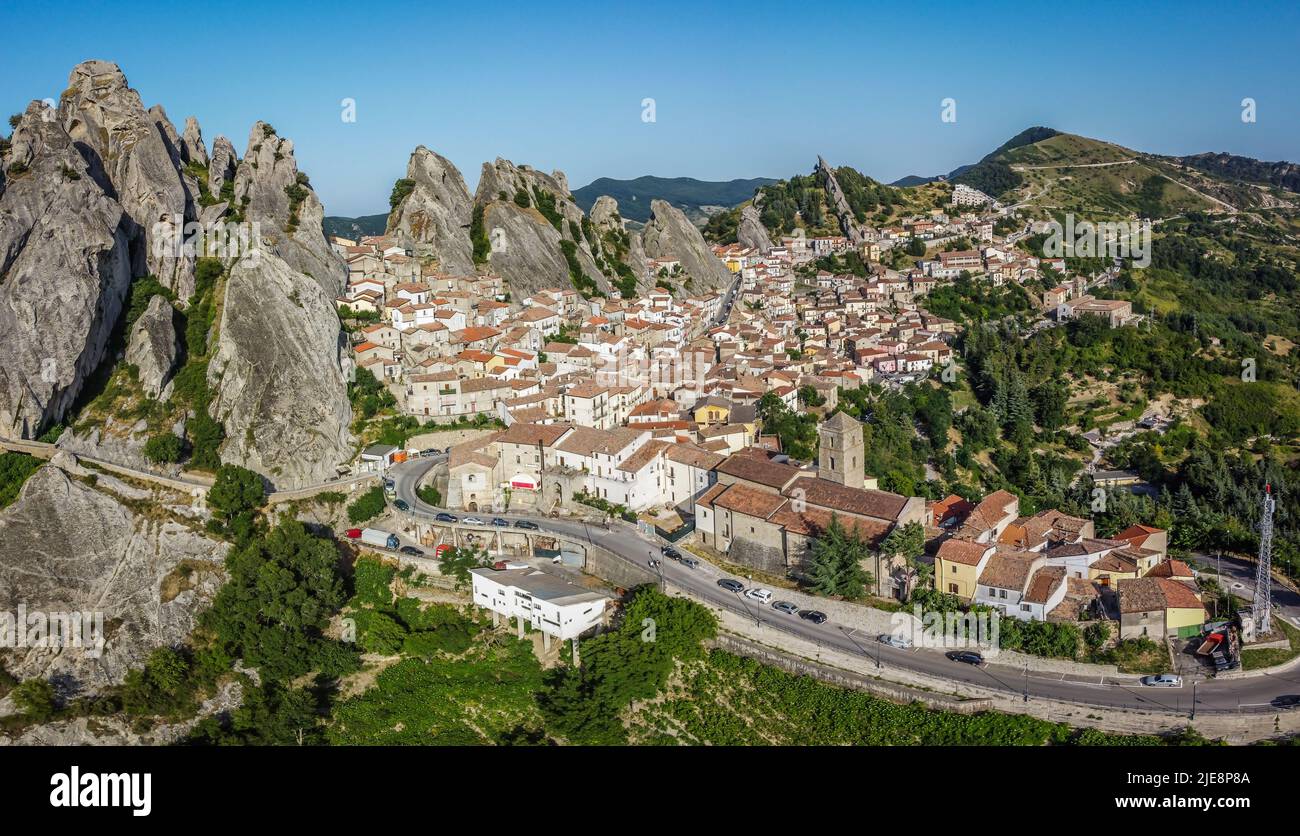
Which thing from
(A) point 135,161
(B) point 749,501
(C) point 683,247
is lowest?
(B) point 749,501

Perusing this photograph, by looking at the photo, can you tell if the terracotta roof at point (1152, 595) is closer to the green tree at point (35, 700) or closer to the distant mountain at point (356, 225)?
the green tree at point (35, 700)

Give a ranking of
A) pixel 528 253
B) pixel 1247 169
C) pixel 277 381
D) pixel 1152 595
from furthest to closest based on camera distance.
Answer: pixel 1247 169 < pixel 528 253 < pixel 277 381 < pixel 1152 595

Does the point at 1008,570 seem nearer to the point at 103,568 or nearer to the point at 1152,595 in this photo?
the point at 1152,595

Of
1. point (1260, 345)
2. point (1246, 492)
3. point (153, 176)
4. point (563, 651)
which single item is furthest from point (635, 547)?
point (1260, 345)

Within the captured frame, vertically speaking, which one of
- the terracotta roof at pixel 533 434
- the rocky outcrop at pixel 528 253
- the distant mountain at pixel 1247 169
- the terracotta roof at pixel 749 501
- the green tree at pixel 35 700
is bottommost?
the green tree at pixel 35 700

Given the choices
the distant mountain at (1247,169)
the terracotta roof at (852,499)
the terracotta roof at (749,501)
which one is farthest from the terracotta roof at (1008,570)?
the distant mountain at (1247,169)

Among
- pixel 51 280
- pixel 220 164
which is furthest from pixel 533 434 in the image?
pixel 220 164
